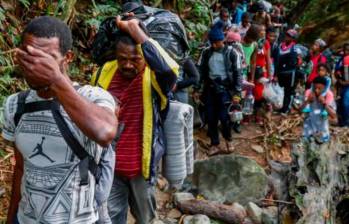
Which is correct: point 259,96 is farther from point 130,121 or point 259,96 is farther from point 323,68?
point 130,121

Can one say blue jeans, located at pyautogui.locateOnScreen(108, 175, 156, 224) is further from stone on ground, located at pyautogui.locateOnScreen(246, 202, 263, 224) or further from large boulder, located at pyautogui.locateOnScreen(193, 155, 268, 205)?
large boulder, located at pyautogui.locateOnScreen(193, 155, 268, 205)

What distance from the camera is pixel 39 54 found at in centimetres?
176

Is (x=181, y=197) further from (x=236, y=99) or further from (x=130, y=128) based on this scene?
(x=130, y=128)

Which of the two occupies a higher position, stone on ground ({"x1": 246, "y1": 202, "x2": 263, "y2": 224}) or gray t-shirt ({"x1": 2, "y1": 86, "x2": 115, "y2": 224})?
gray t-shirt ({"x1": 2, "y1": 86, "x2": 115, "y2": 224})

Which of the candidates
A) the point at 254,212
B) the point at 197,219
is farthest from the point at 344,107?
the point at 197,219

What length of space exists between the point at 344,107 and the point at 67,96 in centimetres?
738

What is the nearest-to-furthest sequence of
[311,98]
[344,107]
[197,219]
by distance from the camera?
[197,219], [311,98], [344,107]

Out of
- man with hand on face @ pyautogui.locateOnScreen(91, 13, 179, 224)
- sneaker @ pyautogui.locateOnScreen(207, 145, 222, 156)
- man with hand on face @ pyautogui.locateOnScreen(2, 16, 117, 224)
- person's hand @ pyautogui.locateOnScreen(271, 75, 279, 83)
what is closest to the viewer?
man with hand on face @ pyautogui.locateOnScreen(2, 16, 117, 224)

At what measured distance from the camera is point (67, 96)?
5.87 feet

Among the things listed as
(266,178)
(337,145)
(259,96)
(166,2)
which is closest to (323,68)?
(259,96)

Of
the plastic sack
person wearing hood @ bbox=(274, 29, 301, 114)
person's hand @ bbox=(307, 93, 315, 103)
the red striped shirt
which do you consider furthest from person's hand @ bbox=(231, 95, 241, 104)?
the red striped shirt

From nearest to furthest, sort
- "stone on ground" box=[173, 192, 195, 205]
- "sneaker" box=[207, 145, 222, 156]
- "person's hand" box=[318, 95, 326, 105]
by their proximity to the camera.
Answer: "stone on ground" box=[173, 192, 195, 205] → "person's hand" box=[318, 95, 326, 105] → "sneaker" box=[207, 145, 222, 156]

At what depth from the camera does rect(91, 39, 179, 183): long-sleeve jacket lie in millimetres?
2928

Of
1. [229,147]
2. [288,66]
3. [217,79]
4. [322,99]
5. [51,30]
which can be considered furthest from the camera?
[288,66]
